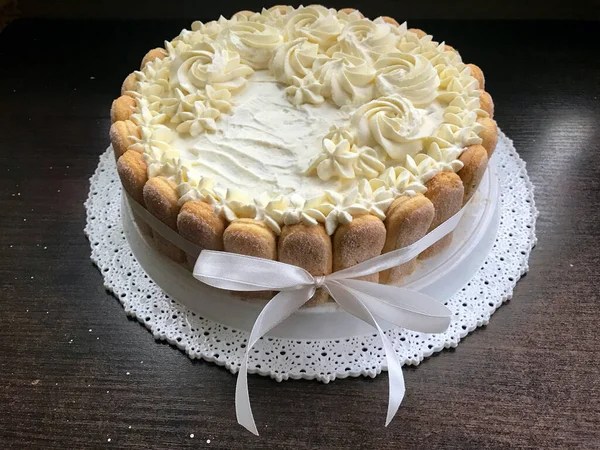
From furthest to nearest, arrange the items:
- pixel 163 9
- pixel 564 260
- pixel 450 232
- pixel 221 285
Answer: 1. pixel 163 9
2. pixel 564 260
3. pixel 450 232
4. pixel 221 285

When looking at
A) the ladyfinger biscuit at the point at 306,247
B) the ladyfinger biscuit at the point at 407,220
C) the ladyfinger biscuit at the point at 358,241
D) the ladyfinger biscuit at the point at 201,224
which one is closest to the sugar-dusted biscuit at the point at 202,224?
the ladyfinger biscuit at the point at 201,224

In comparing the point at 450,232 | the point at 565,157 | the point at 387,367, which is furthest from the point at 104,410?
the point at 565,157

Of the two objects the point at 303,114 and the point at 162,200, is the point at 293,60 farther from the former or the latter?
the point at 162,200

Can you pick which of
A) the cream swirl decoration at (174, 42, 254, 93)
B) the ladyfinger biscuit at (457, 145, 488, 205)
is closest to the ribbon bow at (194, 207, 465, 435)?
the ladyfinger biscuit at (457, 145, 488, 205)

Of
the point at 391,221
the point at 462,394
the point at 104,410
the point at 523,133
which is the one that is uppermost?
the point at 391,221

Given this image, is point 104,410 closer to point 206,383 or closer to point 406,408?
point 206,383

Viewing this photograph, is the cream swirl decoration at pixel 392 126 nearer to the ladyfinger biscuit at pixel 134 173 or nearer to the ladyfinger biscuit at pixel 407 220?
the ladyfinger biscuit at pixel 407 220

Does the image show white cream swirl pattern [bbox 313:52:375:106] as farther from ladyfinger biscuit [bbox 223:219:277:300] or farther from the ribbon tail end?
the ribbon tail end
